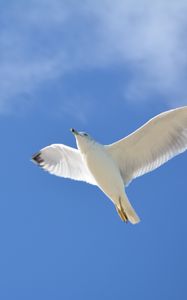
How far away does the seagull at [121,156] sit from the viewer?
1436cm

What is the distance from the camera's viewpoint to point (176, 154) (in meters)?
15.0

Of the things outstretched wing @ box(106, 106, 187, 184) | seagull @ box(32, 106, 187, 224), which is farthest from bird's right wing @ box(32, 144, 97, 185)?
outstretched wing @ box(106, 106, 187, 184)

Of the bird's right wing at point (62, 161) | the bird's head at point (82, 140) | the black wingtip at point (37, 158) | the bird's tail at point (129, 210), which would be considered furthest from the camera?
the black wingtip at point (37, 158)

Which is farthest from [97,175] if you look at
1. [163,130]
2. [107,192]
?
[163,130]

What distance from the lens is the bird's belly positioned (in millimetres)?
14312

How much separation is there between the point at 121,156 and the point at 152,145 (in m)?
0.55

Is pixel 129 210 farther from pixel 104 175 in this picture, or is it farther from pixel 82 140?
pixel 82 140

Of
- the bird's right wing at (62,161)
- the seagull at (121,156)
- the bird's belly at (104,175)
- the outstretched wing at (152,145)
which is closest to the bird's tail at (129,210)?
the seagull at (121,156)

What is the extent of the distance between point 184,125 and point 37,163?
2.74 metres

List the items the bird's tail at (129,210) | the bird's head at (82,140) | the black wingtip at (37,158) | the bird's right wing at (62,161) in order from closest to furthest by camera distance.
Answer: the bird's tail at (129,210)
the bird's head at (82,140)
the bird's right wing at (62,161)
the black wingtip at (37,158)

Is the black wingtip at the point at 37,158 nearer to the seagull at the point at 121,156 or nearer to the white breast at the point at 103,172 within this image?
the seagull at the point at 121,156

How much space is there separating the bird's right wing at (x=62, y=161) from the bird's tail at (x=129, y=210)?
1251mm

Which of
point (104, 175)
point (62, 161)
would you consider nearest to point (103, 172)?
point (104, 175)

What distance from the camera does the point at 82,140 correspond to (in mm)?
14609
